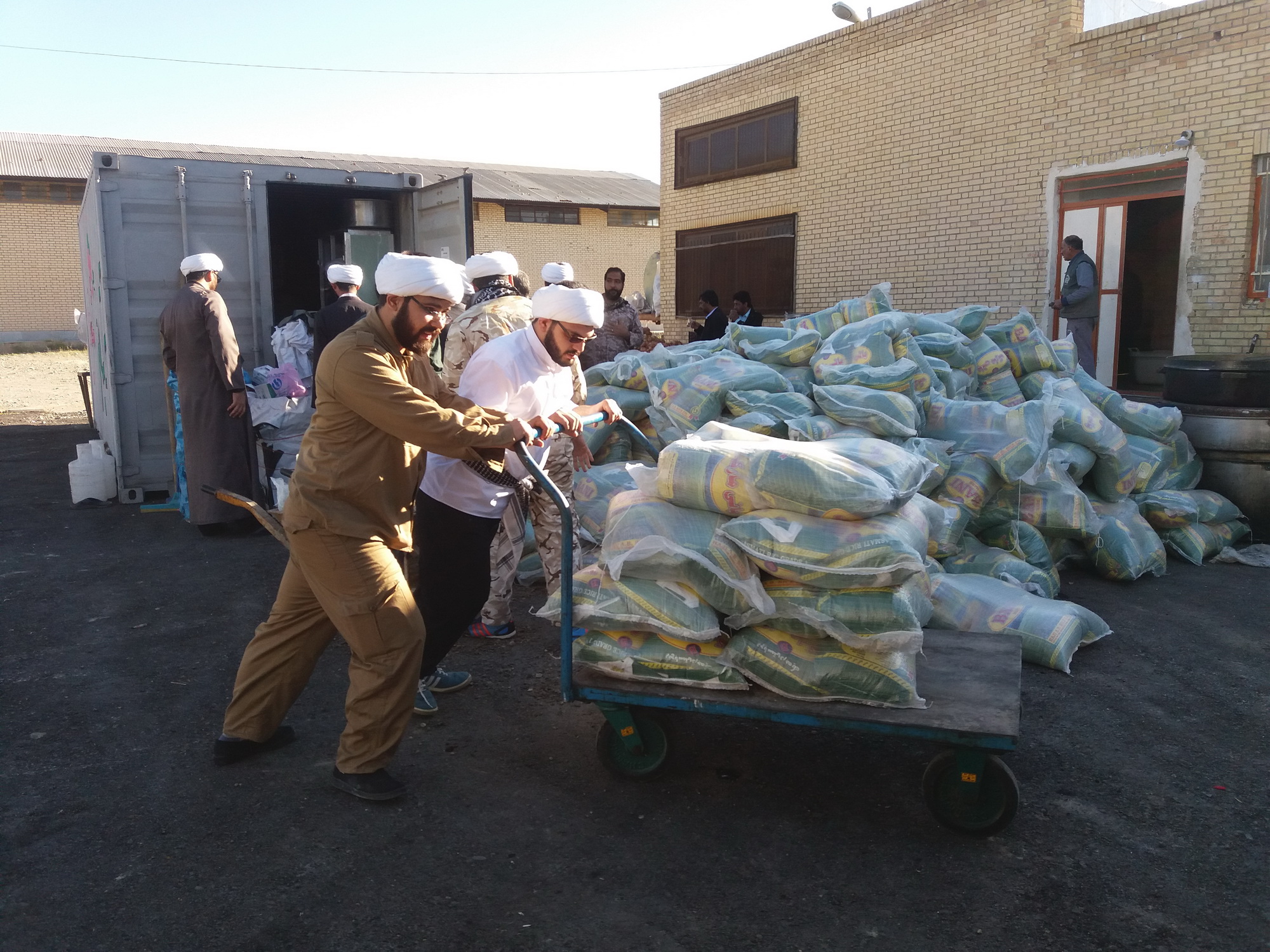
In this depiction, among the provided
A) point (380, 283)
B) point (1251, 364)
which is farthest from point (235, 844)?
point (1251, 364)

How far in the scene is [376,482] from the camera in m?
3.26

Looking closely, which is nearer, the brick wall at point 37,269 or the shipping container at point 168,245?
the shipping container at point 168,245

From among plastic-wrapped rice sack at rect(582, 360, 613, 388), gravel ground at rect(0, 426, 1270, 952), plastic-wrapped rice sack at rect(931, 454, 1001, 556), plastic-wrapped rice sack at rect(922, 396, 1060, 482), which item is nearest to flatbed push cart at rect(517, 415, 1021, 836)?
gravel ground at rect(0, 426, 1270, 952)

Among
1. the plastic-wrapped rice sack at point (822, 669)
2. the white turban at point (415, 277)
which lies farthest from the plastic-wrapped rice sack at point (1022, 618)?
the white turban at point (415, 277)

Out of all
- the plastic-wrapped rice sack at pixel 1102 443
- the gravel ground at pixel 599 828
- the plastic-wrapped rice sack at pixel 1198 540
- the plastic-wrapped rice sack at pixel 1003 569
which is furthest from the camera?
the plastic-wrapped rice sack at pixel 1198 540

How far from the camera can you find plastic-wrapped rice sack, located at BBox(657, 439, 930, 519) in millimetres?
3123

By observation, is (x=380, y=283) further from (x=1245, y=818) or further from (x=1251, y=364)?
(x=1251, y=364)

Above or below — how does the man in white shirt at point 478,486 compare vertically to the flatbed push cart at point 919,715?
above

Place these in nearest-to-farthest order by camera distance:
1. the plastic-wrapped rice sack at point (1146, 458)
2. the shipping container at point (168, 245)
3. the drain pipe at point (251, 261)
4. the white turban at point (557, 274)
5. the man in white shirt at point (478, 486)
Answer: the man in white shirt at point (478, 486) → the plastic-wrapped rice sack at point (1146, 458) → the white turban at point (557, 274) → the shipping container at point (168, 245) → the drain pipe at point (251, 261)

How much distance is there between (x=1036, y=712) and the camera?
405cm

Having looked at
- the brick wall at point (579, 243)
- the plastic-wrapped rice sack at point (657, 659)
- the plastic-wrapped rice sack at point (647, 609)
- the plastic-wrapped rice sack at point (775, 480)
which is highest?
the brick wall at point (579, 243)

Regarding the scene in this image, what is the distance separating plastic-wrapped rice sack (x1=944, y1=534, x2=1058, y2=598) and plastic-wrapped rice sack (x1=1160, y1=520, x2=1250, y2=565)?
4.78 ft

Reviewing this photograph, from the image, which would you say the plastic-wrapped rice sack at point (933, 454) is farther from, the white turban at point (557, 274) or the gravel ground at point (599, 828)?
the white turban at point (557, 274)

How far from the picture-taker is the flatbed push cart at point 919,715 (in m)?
2.95
